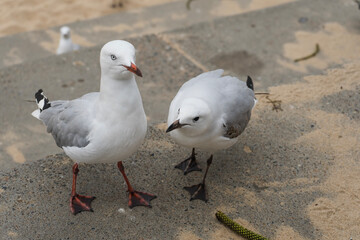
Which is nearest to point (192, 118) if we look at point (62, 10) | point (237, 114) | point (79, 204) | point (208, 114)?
point (208, 114)

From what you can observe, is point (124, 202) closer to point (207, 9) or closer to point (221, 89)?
point (221, 89)

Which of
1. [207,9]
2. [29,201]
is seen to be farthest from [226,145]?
[207,9]

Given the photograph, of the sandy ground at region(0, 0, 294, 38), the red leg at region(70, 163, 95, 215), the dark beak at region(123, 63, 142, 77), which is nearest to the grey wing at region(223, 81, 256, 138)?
the dark beak at region(123, 63, 142, 77)

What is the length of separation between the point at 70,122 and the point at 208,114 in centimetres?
101

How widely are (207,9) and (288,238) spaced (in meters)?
4.62

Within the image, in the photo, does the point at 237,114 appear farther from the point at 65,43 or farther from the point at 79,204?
the point at 65,43

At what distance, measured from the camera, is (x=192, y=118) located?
11.0ft

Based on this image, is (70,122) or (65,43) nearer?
(70,122)

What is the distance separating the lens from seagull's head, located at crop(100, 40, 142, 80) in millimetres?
3000

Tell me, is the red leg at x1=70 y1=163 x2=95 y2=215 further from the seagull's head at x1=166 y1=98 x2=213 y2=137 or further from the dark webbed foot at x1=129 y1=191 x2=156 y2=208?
the seagull's head at x1=166 y1=98 x2=213 y2=137

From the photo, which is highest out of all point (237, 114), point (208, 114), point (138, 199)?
point (208, 114)

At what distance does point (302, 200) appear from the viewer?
149 inches

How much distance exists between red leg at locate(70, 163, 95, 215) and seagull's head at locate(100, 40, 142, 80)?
3.11 ft

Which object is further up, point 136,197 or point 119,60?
point 119,60
